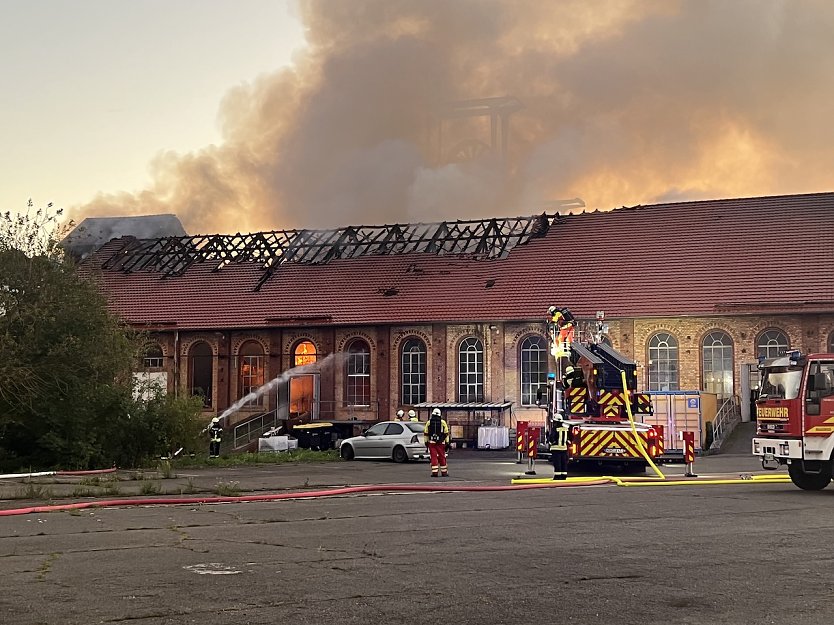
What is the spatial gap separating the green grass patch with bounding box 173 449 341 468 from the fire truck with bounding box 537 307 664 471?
28.2 feet

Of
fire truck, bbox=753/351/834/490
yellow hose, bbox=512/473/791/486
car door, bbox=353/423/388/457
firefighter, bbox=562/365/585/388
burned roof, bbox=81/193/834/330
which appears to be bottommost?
yellow hose, bbox=512/473/791/486

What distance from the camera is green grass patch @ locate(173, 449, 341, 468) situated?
87.5ft

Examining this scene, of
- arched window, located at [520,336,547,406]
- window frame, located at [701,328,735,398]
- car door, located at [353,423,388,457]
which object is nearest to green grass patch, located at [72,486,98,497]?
car door, located at [353,423,388,457]

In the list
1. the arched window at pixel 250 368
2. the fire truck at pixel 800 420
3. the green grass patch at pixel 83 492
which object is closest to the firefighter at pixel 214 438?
the arched window at pixel 250 368

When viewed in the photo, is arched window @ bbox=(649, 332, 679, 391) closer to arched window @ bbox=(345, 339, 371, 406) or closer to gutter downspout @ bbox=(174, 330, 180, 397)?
arched window @ bbox=(345, 339, 371, 406)

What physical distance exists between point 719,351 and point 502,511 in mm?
28273

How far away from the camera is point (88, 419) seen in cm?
2512

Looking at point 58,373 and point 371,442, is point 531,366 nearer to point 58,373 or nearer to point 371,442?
point 371,442

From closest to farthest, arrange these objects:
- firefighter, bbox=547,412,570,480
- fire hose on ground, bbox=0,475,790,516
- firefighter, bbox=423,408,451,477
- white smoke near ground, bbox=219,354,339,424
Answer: fire hose on ground, bbox=0,475,790,516
firefighter, bbox=547,412,570,480
firefighter, bbox=423,408,451,477
white smoke near ground, bbox=219,354,339,424

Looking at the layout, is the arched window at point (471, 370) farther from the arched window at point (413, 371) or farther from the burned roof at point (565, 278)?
the arched window at point (413, 371)

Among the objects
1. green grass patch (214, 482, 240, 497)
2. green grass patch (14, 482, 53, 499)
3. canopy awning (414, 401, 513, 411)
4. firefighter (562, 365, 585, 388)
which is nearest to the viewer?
green grass patch (14, 482, 53, 499)

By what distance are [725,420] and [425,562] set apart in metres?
29.5

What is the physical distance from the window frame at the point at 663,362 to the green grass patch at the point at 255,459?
15.5m

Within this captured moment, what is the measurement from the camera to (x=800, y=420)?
1775 cm
